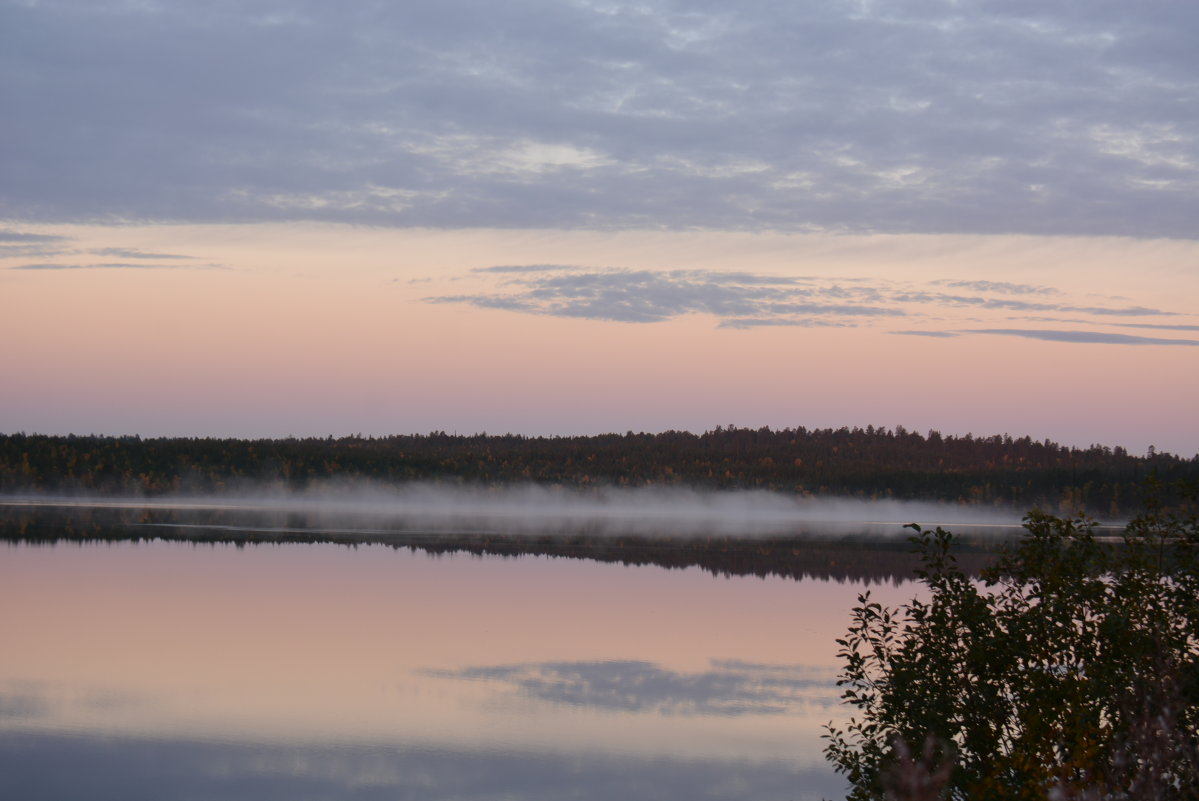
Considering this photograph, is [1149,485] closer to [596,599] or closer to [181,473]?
[596,599]

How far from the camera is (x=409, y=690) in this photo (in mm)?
22344

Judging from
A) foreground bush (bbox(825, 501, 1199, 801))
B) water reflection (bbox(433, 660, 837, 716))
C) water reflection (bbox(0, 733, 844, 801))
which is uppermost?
foreground bush (bbox(825, 501, 1199, 801))

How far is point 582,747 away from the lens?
18312 millimetres

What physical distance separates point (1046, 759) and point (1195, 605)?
2.64 meters

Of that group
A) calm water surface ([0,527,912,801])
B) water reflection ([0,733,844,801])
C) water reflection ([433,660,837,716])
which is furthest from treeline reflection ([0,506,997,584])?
water reflection ([0,733,844,801])

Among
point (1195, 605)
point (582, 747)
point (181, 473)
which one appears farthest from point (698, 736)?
point (181, 473)

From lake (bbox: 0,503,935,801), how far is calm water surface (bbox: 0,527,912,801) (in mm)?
63

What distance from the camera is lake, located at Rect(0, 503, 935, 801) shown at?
16719 millimetres

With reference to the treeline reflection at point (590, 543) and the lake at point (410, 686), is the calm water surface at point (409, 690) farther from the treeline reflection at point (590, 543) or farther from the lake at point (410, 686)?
the treeline reflection at point (590, 543)

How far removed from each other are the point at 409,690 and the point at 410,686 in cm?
41

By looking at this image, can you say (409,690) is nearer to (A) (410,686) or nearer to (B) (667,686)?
(A) (410,686)

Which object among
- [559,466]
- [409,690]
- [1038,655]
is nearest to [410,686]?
[409,690]

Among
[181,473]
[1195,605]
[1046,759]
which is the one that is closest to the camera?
[1046,759]

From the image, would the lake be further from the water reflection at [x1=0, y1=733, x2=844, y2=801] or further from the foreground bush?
the foreground bush
